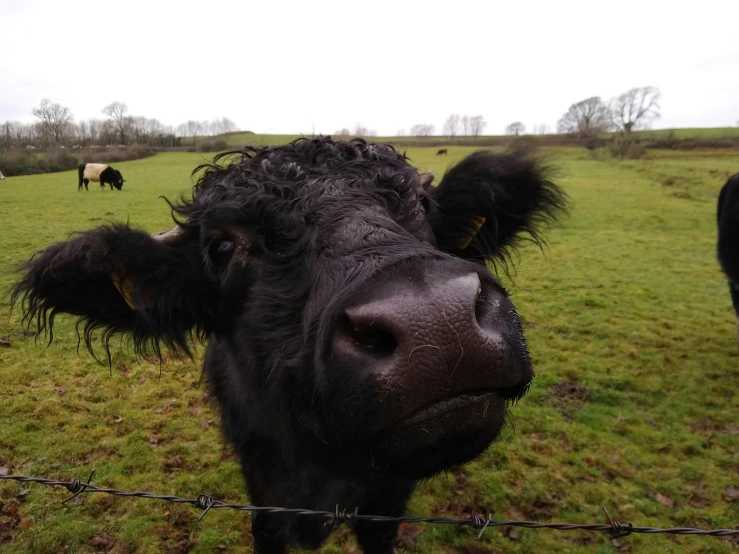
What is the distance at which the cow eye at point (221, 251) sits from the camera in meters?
2.66

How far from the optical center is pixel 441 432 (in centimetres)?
175

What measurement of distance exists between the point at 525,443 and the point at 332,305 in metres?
4.99

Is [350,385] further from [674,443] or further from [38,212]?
[38,212]

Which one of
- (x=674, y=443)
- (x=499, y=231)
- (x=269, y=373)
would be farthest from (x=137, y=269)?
(x=674, y=443)

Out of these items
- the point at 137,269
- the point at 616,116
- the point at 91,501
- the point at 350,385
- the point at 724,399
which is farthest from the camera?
the point at 616,116

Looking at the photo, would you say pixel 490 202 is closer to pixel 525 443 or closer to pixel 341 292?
pixel 341 292

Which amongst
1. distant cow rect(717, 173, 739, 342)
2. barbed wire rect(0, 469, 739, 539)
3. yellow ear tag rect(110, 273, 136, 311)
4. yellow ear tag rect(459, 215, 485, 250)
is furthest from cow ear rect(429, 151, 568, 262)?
distant cow rect(717, 173, 739, 342)

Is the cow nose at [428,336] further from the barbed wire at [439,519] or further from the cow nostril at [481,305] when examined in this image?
the barbed wire at [439,519]

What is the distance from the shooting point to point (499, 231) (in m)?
3.80

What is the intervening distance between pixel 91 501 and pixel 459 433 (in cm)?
467

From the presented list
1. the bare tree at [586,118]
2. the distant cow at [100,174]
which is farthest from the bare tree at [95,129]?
the bare tree at [586,118]

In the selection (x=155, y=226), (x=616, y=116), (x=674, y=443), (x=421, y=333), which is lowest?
(x=674, y=443)

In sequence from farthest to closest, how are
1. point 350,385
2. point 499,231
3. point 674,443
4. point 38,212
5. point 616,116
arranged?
point 616,116, point 38,212, point 674,443, point 499,231, point 350,385

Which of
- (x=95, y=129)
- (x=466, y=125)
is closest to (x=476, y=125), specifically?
(x=466, y=125)
